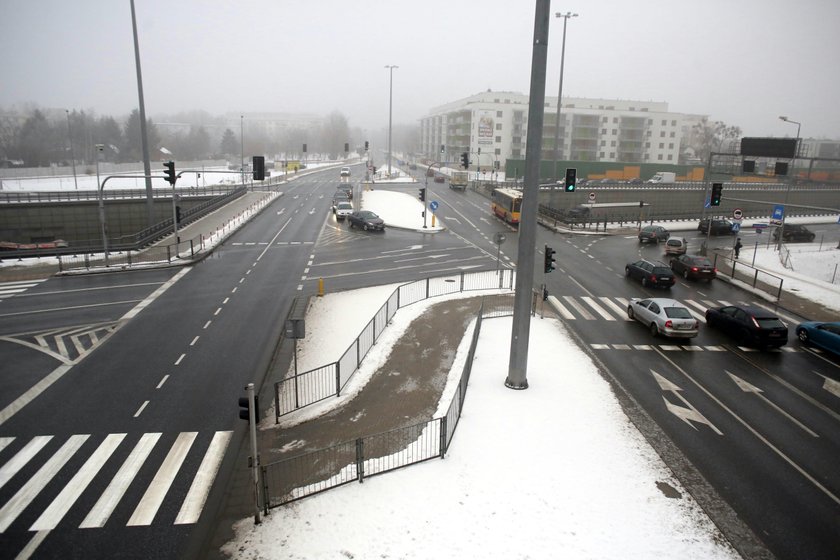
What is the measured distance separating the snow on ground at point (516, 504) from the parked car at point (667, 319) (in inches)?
288

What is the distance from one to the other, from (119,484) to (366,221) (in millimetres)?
35113

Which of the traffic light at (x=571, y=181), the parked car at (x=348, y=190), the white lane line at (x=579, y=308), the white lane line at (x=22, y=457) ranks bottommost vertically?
the white lane line at (x=22, y=457)

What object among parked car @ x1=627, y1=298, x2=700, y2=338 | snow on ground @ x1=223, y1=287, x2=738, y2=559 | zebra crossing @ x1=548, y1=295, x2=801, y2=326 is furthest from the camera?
zebra crossing @ x1=548, y1=295, x2=801, y2=326

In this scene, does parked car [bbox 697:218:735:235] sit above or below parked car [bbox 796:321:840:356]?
above

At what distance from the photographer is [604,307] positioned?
25.0 metres

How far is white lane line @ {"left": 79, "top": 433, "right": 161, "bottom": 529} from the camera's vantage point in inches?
394

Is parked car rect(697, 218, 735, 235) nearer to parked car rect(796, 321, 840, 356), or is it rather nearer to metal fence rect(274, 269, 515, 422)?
parked car rect(796, 321, 840, 356)

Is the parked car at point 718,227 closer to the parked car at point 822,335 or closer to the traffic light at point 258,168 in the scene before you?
the parked car at point 822,335

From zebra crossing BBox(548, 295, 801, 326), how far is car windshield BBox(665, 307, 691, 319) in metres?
2.52

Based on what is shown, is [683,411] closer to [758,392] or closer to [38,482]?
[758,392]

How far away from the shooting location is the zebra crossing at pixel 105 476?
33.2 feet

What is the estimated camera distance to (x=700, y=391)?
16.0m

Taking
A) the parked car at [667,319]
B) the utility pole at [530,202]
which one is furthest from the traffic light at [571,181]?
the utility pole at [530,202]

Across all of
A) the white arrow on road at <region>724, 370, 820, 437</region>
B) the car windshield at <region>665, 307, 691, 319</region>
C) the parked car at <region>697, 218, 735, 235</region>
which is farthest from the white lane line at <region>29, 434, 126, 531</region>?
the parked car at <region>697, 218, 735, 235</region>
